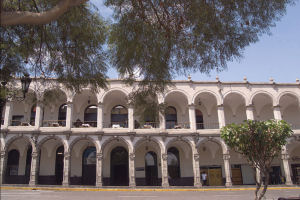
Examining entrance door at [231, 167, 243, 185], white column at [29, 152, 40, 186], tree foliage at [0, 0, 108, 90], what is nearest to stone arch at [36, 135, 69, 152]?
white column at [29, 152, 40, 186]

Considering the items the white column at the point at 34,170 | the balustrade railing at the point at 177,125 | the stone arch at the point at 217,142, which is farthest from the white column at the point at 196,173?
the white column at the point at 34,170

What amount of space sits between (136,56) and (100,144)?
14611mm

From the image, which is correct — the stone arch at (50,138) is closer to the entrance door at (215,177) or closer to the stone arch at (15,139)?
the stone arch at (15,139)

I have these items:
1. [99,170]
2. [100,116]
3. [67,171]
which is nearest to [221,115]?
[100,116]

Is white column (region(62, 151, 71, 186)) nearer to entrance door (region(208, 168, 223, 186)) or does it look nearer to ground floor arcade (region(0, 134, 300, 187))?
ground floor arcade (region(0, 134, 300, 187))

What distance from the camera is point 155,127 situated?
23250 millimetres

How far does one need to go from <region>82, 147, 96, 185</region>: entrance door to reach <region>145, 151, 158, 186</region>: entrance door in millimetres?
4639

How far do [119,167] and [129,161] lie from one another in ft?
9.03

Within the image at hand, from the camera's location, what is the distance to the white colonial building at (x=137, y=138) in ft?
70.2

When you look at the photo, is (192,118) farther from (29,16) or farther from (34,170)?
(29,16)

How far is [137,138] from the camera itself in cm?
2183

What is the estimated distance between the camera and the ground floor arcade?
836 inches

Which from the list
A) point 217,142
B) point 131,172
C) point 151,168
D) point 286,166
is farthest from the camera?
point 151,168

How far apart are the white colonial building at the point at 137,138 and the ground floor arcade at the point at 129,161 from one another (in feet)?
0.25
